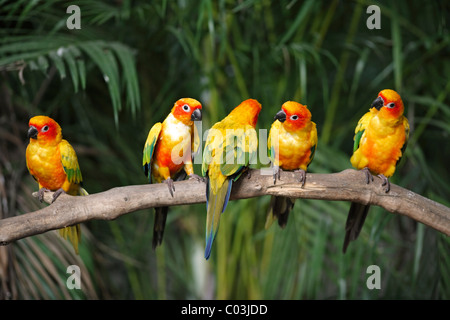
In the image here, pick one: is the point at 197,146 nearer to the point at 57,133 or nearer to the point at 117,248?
the point at 57,133

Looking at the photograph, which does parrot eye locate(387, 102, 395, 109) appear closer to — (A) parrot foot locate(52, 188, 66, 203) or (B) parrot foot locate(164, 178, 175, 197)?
(B) parrot foot locate(164, 178, 175, 197)

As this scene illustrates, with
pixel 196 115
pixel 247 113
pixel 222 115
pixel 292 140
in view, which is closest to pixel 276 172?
pixel 292 140

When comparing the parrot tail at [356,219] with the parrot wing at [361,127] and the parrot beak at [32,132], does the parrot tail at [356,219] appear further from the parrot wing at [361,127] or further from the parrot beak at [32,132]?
the parrot beak at [32,132]

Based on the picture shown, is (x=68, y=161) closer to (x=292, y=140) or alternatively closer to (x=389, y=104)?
(x=292, y=140)

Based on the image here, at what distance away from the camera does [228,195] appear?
68.4 inches

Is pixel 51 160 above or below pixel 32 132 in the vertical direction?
below

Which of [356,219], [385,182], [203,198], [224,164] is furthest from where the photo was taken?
[356,219]

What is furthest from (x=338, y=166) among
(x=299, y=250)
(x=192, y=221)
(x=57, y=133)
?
(x=57, y=133)

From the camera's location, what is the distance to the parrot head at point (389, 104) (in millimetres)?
1829

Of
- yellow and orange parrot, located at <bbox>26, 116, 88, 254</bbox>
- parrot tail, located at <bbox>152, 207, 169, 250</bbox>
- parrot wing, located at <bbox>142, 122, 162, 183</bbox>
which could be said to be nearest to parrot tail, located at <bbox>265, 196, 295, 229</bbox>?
parrot tail, located at <bbox>152, 207, 169, 250</bbox>

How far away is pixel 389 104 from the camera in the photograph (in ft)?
6.02

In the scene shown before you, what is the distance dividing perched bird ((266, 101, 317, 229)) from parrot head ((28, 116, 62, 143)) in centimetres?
87

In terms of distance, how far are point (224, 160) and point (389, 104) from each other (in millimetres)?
700

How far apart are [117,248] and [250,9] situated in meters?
1.85
